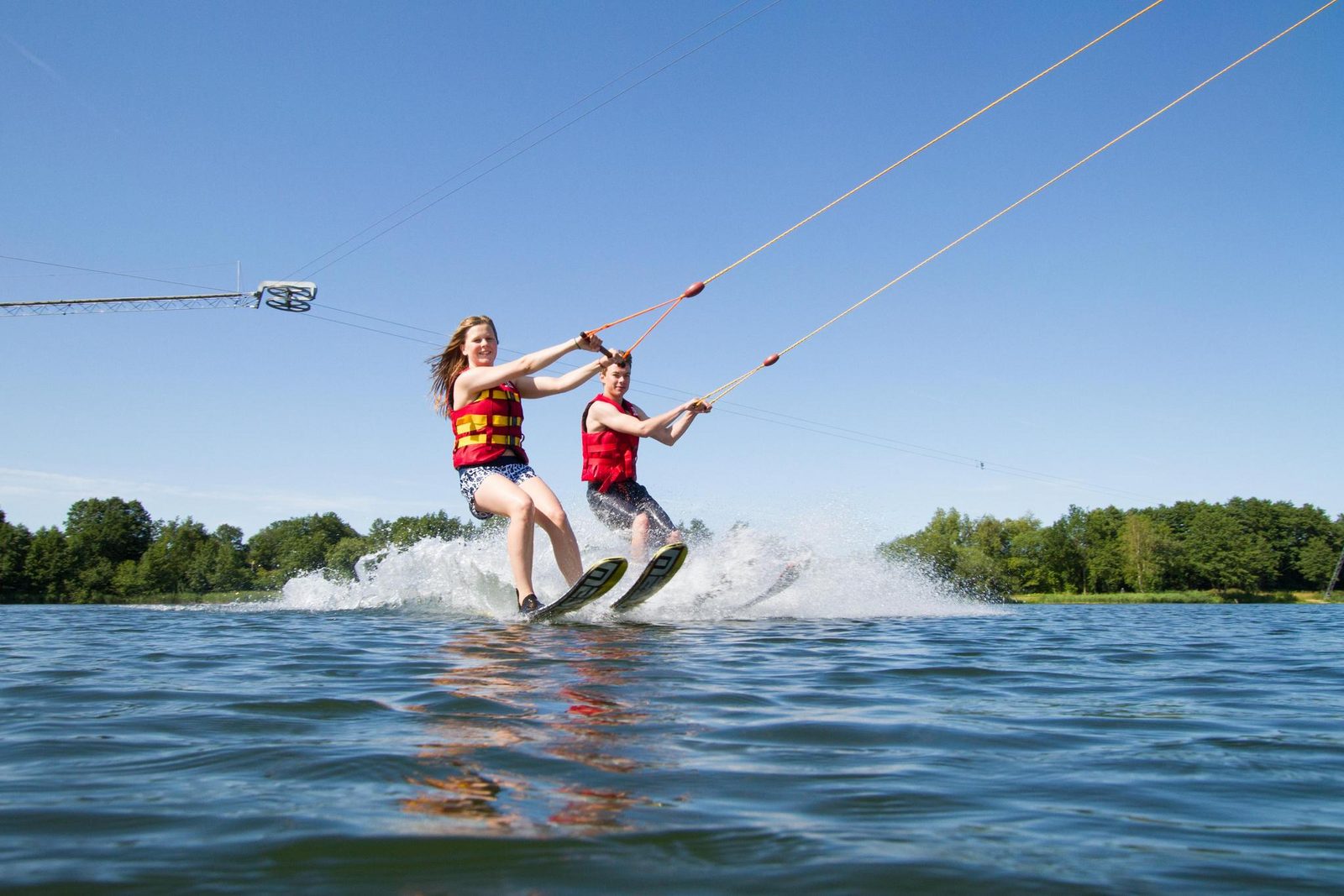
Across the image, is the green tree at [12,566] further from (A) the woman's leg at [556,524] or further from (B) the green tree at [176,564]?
(A) the woman's leg at [556,524]

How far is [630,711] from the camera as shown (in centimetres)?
325

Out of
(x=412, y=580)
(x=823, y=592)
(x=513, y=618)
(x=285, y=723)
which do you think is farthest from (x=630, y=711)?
(x=412, y=580)

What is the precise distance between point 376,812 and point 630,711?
4.49ft

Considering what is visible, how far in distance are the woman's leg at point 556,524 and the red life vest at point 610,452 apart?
1678mm

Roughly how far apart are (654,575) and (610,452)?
158cm

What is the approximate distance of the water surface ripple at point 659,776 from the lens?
1.68 m

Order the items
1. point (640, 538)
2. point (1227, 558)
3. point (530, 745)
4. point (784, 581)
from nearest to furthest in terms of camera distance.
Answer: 1. point (530, 745)
2. point (640, 538)
3. point (784, 581)
4. point (1227, 558)

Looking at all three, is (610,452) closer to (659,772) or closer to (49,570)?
(659,772)

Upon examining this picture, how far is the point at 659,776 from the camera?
2.34 meters

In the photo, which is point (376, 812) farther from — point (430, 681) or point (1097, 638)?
point (1097, 638)

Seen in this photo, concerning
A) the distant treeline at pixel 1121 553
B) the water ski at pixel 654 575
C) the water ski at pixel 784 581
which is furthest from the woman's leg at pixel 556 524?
the distant treeline at pixel 1121 553

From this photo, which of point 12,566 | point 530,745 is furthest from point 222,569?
point 530,745

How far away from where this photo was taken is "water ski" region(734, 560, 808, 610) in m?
9.99

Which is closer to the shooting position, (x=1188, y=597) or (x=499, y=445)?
(x=499, y=445)
